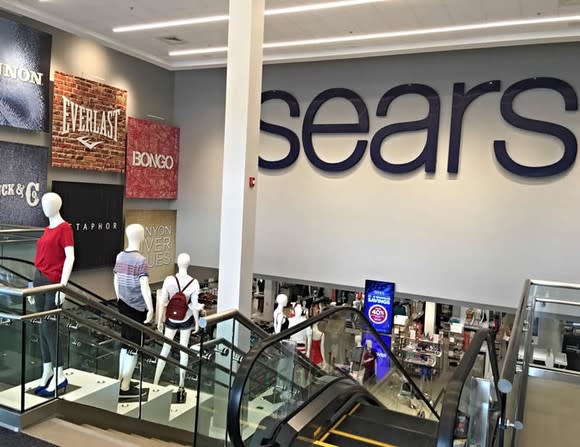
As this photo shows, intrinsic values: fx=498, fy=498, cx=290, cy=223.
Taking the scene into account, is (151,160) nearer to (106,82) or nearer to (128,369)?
(106,82)

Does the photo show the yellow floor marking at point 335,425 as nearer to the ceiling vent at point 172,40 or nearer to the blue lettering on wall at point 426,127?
the blue lettering on wall at point 426,127

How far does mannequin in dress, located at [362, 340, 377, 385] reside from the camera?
6.01 meters

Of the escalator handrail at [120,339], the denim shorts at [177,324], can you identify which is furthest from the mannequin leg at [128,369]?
the denim shorts at [177,324]

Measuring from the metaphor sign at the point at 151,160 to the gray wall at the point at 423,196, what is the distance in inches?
37.5

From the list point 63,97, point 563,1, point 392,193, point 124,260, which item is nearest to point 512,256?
point 392,193

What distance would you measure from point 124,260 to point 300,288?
930 cm

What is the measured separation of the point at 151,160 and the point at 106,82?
187 centimetres

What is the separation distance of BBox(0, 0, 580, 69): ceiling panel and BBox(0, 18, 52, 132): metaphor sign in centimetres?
35

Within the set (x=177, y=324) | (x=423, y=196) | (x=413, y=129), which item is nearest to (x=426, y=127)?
(x=413, y=129)

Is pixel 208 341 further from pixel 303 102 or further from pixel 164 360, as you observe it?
pixel 303 102

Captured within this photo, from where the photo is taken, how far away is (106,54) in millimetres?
9930

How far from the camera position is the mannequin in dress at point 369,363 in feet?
19.7

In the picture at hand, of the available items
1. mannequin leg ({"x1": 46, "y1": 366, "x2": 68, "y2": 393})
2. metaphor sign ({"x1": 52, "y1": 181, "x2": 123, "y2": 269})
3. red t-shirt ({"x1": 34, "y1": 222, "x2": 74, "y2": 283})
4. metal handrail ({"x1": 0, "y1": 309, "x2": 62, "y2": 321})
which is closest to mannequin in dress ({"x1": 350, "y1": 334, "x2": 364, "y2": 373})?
mannequin leg ({"x1": 46, "y1": 366, "x2": 68, "y2": 393})

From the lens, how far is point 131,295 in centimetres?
478
